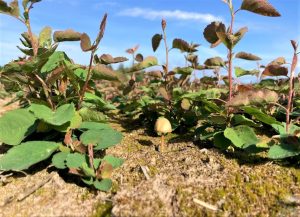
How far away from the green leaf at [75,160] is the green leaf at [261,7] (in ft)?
3.82

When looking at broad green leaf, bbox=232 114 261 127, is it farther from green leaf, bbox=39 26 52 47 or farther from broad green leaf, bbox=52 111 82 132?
green leaf, bbox=39 26 52 47

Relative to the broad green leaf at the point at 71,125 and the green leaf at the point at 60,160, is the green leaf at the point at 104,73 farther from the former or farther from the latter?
the green leaf at the point at 60,160

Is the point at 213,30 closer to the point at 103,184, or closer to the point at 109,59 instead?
the point at 109,59

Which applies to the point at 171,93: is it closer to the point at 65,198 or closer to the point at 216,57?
the point at 216,57

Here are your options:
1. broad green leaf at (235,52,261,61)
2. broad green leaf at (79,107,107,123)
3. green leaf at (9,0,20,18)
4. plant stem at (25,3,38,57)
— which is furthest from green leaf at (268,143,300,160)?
green leaf at (9,0,20,18)

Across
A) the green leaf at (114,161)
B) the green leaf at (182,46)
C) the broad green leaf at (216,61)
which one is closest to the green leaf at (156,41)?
the green leaf at (182,46)

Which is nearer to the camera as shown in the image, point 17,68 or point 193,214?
point 193,214

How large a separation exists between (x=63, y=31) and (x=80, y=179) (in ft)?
2.90

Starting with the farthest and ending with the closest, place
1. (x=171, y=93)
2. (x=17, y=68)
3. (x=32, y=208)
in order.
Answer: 1. (x=171, y=93)
2. (x=17, y=68)
3. (x=32, y=208)

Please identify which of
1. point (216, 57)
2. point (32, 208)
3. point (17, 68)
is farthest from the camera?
point (216, 57)

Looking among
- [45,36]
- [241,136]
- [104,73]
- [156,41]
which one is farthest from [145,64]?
[241,136]

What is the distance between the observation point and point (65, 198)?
1775 mm

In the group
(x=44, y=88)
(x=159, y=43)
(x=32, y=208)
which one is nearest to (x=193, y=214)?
(x=32, y=208)

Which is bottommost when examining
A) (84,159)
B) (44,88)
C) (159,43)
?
(84,159)
